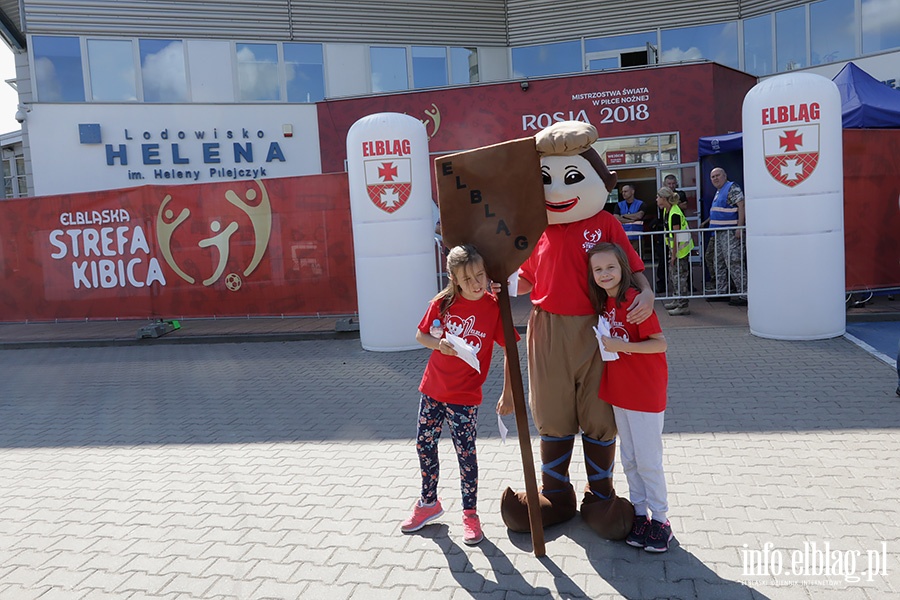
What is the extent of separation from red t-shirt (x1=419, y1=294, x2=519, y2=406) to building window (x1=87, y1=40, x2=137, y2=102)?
1763 cm

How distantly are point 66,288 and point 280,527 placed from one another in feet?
31.5

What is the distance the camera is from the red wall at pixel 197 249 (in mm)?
10758

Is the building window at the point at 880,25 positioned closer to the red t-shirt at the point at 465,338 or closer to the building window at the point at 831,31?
the building window at the point at 831,31

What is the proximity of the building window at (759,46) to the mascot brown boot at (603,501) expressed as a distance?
19.0 meters

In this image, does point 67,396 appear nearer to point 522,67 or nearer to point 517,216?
point 517,216

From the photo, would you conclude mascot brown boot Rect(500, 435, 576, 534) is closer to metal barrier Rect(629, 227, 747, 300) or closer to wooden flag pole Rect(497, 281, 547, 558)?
wooden flag pole Rect(497, 281, 547, 558)

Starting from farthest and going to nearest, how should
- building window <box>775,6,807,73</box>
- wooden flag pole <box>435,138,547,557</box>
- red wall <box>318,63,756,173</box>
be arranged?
building window <box>775,6,807,73</box>
red wall <box>318,63,756,173</box>
wooden flag pole <box>435,138,547,557</box>

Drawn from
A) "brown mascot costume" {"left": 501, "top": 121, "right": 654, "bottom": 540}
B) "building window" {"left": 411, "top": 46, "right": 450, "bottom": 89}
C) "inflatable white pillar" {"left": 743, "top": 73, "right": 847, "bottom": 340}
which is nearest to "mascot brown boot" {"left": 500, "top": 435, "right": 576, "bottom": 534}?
"brown mascot costume" {"left": 501, "top": 121, "right": 654, "bottom": 540}

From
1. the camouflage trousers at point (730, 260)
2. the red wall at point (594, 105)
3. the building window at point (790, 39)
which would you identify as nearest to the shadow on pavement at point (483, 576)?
the camouflage trousers at point (730, 260)

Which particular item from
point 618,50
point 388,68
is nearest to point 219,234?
point 388,68

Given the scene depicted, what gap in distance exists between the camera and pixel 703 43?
20.2 metres

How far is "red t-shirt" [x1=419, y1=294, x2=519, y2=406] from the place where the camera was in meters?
3.66

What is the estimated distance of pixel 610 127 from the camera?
15.2 m

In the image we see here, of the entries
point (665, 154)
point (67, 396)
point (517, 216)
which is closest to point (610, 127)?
point (665, 154)
